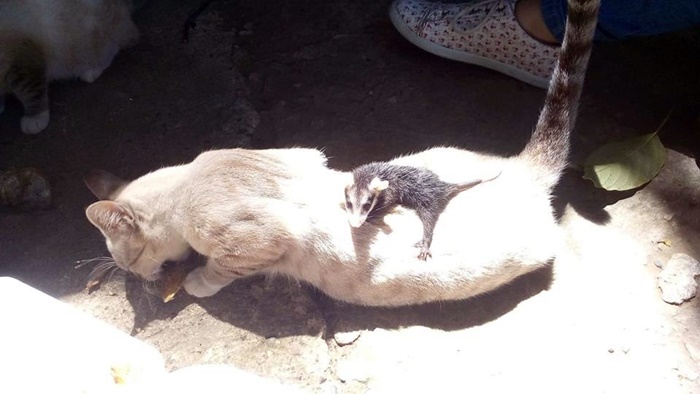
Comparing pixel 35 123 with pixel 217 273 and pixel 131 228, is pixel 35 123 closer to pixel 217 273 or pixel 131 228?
pixel 131 228

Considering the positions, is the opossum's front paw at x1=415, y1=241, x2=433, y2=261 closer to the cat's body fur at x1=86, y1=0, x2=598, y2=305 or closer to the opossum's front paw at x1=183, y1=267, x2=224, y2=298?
the cat's body fur at x1=86, y1=0, x2=598, y2=305

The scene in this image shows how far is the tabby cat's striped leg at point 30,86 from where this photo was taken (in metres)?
2.78

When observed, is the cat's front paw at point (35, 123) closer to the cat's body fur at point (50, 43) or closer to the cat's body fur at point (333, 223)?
the cat's body fur at point (50, 43)

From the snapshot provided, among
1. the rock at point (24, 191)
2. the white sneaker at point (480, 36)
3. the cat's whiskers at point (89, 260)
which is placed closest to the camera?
the cat's whiskers at point (89, 260)

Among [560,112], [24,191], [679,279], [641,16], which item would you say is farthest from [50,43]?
[679,279]

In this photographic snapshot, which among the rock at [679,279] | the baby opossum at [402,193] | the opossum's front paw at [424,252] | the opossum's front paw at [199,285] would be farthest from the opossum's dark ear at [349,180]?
the rock at [679,279]

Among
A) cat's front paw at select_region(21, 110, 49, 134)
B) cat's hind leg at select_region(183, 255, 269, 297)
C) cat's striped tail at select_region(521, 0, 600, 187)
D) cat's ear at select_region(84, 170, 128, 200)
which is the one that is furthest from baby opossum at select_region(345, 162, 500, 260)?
cat's front paw at select_region(21, 110, 49, 134)

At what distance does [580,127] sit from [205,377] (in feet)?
6.16

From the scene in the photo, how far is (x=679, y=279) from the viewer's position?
7.29 feet

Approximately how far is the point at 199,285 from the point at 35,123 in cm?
119

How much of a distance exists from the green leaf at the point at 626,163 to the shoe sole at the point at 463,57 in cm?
45

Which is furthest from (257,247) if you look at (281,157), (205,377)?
(205,377)

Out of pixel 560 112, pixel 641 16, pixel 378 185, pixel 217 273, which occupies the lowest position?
pixel 217 273

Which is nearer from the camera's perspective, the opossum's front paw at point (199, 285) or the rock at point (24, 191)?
the opossum's front paw at point (199, 285)
